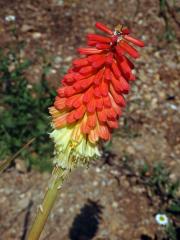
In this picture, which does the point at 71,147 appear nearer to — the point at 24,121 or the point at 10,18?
the point at 24,121

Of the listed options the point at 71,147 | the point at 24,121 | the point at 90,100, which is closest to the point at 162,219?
the point at 24,121

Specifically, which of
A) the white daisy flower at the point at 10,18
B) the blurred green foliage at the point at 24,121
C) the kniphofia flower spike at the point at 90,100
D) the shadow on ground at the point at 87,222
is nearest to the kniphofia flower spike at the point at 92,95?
the kniphofia flower spike at the point at 90,100

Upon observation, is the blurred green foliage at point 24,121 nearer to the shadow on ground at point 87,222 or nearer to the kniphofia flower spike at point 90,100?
the shadow on ground at point 87,222

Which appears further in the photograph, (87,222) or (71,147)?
(87,222)

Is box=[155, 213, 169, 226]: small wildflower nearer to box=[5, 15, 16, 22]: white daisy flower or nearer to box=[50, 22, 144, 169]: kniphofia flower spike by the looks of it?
box=[50, 22, 144, 169]: kniphofia flower spike

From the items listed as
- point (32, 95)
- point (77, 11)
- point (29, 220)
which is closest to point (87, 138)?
point (29, 220)

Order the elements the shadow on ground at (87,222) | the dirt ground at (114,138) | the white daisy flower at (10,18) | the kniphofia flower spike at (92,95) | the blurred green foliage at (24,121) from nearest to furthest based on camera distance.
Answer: the kniphofia flower spike at (92,95) → the shadow on ground at (87,222) → the dirt ground at (114,138) → the blurred green foliage at (24,121) → the white daisy flower at (10,18)

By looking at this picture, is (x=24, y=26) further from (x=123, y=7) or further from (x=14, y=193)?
(x=14, y=193)
